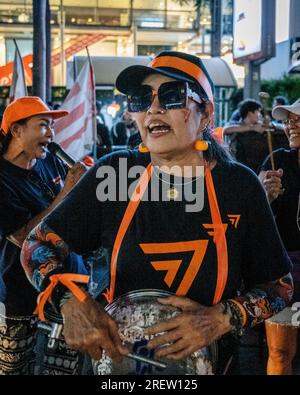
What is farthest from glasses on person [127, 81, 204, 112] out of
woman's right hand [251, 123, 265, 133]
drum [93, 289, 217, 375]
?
woman's right hand [251, 123, 265, 133]

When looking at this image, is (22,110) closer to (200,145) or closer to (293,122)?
(293,122)

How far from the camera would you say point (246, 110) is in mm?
7551

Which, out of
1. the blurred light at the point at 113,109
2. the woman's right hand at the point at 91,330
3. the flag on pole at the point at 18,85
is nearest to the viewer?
the woman's right hand at the point at 91,330

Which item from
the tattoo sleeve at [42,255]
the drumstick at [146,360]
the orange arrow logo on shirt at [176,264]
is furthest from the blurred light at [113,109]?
the drumstick at [146,360]

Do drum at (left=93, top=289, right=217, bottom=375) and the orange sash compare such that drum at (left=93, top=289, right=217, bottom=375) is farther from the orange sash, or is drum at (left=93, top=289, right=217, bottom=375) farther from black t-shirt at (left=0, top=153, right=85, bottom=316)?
black t-shirt at (left=0, top=153, right=85, bottom=316)

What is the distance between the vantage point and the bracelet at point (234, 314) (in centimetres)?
181

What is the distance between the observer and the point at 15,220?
3.25 metres

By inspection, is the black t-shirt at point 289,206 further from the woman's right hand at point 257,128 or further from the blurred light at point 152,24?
the blurred light at point 152,24

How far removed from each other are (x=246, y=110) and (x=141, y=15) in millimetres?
23357

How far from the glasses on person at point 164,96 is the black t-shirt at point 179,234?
17 centimetres

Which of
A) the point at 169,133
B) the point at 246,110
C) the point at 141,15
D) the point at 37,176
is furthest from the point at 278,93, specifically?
the point at 141,15

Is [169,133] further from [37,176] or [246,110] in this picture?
[246,110]

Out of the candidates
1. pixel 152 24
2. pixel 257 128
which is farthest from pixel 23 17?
pixel 257 128

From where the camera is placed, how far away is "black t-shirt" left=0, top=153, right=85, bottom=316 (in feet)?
10.7
